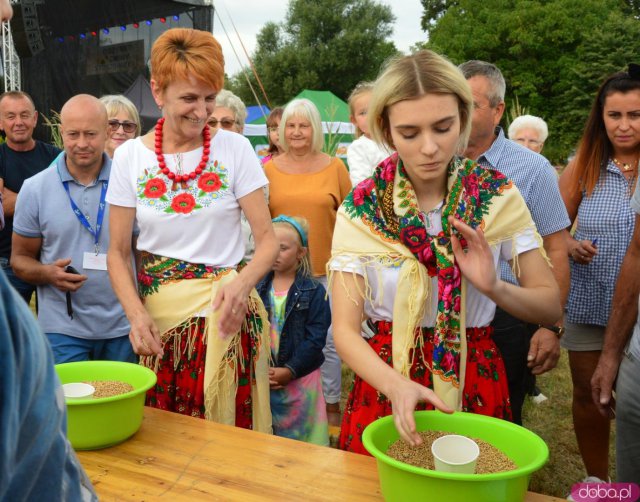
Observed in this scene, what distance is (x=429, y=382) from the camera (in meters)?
1.74

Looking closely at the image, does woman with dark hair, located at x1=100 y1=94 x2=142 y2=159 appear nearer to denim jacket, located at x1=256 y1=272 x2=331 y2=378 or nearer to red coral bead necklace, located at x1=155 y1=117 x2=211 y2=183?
denim jacket, located at x1=256 y1=272 x2=331 y2=378

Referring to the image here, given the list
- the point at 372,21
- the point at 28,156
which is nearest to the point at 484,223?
the point at 28,156

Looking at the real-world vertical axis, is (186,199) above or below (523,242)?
above

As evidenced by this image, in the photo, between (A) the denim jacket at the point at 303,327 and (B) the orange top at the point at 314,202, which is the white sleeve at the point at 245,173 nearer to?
(A) the denim jacket at the point at 303,327

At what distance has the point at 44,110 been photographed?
10.8 meters

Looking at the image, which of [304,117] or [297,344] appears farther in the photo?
[304,117]

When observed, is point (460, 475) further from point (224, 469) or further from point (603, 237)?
point (603, 237)

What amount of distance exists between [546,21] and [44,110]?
25492mm

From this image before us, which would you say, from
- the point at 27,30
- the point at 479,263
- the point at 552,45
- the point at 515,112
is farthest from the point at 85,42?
the point at 552,45

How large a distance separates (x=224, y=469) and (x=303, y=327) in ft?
4.91

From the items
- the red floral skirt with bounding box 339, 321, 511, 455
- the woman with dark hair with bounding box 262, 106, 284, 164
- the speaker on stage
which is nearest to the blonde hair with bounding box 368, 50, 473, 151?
the red floral skirt with bounding box 339, 321, 511, 455

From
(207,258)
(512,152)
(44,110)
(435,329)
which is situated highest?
(44,110)

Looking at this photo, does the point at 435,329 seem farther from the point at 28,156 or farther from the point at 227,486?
the point at 28,156

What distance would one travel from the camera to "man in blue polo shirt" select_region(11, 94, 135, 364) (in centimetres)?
266
